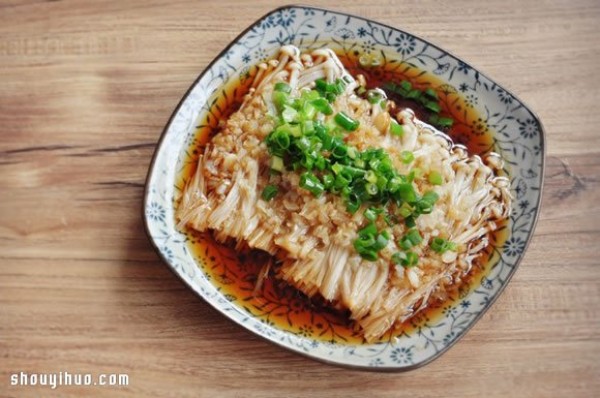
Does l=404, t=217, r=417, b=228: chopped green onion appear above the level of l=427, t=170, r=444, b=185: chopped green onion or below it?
below

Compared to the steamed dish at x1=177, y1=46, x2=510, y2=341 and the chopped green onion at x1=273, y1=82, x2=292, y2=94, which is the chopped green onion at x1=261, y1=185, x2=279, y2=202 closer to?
the steamed dish at x1=177, y1=46, x2=510, y2=341

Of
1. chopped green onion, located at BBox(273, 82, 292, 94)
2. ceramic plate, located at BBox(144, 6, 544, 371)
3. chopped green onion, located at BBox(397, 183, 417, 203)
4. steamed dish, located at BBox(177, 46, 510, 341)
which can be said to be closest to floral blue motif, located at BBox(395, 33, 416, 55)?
ceramic plate, located at BBox(144, 6, 544, 371)

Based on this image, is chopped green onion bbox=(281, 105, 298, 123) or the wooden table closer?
chopped green onion bbox=(281, 105, 298, 123)

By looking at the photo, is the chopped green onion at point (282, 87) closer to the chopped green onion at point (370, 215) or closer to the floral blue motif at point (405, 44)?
the floral blue motif at point (405, 44)

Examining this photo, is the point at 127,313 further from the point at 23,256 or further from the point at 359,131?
the point at 359,131

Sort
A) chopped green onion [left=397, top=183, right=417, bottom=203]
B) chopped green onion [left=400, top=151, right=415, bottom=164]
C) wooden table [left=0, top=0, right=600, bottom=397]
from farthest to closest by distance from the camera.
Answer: wooden table [left=0, top=0, right=600, bottom=397]
chopped green onion [left=400, top=151, right=415, bottom=164]
chopped green onion [left=397, top=183, right=417, bottom=203]

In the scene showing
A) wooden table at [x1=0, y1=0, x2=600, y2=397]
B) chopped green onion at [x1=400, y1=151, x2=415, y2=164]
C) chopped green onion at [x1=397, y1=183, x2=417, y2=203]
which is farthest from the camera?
wooden table at [x1=0, y1=0, x2=600, y2=397]

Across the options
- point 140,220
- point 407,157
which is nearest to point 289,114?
point 407,157

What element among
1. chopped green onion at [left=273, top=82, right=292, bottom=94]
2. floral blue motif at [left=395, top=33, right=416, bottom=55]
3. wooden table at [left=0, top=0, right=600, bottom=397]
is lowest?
wooden table at [left=0, top=0, right=600, bottom=397]
